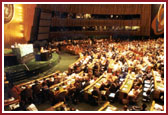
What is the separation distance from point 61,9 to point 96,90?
17.5m

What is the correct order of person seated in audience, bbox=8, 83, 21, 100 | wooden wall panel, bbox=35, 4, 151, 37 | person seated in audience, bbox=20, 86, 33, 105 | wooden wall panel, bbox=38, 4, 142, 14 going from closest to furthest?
person seated in audience, bbox=20, 86, 33, 105, person seated in audience, bbox=8, 83, 21, 100, wooden wall panel, bbox=38, 4, 142, 14, wooden wall panel, bbox=35, 4, 151, 37

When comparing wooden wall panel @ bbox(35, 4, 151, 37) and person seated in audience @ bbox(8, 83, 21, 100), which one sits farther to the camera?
wooden wall panel @ bbox(35, 4, 151, 37)

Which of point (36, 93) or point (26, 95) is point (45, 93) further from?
point (26, 95)

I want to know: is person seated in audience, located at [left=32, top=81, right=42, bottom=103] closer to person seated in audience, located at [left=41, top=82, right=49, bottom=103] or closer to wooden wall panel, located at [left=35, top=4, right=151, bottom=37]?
person seated in audience, located at [left=41, top=82, right=49, bottom=103]

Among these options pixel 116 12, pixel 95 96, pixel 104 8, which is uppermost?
pixel 104 8

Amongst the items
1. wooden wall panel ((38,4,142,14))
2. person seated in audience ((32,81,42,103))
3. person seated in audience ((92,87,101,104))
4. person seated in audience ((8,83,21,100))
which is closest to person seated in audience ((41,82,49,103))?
person seated in audience ((32,81,42,103))

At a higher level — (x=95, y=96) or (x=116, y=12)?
(x=116, y=12)

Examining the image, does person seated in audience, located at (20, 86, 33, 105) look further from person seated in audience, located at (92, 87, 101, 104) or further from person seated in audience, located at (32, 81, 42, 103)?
person seated in audience, located at (92, 87, 101, 104)

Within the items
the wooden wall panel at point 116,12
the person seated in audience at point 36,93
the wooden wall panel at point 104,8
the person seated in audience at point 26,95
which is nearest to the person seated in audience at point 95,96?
the person seated in audience at point 36,93

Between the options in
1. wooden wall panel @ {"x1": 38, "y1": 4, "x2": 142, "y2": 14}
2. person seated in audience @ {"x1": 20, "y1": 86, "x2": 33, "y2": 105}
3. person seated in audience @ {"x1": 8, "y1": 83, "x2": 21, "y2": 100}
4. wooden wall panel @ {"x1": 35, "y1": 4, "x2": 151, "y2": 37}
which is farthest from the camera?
wooden wall panel @ {"x1": 35, "y1": 4, "x2": 151, "y2": 37}

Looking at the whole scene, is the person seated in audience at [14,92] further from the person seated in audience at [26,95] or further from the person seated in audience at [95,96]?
the person seated in audience at [95,96]

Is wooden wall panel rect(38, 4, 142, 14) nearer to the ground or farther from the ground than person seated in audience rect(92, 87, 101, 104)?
farther from the ground

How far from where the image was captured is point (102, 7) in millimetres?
26188

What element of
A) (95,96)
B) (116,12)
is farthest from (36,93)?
(116,12)
